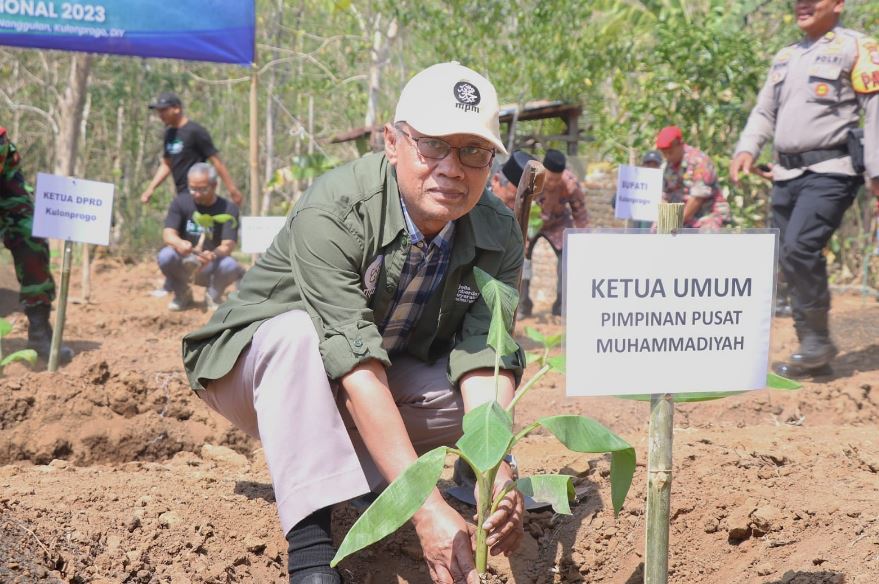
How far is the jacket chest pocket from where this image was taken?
4.57m

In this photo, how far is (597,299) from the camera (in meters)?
1.67

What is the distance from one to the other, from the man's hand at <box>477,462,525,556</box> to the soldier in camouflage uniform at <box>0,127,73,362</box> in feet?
13.0

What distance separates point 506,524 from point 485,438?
1.15ft

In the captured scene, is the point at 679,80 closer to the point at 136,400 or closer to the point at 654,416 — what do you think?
the point at 136,400

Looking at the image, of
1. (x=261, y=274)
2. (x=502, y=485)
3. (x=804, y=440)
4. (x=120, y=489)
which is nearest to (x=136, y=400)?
(x=120, y=489)

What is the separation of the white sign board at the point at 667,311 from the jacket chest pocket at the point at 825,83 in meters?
3.25

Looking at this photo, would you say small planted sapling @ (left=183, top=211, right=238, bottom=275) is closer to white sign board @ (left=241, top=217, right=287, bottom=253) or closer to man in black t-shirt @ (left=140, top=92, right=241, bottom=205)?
man in black t-shirt @ (left=140, top=92, right=241, bottom=205)

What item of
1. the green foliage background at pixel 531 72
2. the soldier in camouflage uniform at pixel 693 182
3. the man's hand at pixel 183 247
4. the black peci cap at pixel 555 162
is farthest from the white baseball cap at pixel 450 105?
the green foliage background at pixel 531 72

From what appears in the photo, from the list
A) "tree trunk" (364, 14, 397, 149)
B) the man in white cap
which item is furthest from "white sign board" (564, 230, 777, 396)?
"tree trunk" (364, 14, 397, 149)

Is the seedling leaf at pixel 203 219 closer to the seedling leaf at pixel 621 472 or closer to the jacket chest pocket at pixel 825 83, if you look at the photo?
the jacket chest pocket at pixel 825 83

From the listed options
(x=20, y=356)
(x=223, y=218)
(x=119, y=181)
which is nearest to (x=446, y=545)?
(x=20, y=356)

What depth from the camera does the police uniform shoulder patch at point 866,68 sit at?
4.45m

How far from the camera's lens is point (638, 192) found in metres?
6.75

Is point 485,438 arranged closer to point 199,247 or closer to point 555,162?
point 555,162
